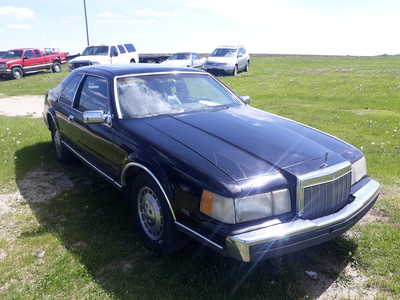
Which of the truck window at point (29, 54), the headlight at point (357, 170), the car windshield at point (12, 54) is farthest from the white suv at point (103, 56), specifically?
the headlight at point (357, 170)

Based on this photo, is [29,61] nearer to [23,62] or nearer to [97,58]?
[23,62]

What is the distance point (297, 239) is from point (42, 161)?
4922 mm

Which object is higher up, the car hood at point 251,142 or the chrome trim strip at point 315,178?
the car hood at point 251,142

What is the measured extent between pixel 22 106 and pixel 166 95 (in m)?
10.4

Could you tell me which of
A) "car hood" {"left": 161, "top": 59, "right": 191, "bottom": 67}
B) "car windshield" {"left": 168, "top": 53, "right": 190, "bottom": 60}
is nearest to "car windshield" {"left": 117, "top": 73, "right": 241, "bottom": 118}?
"car hood" {"left": 161, "top": 59, "right": 191, "bottom": 67}

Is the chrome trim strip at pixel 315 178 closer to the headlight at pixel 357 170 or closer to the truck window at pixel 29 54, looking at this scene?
the headlight at pixel 357 170

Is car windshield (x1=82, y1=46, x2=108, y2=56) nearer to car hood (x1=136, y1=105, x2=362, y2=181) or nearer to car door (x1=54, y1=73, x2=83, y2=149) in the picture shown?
car door (x1=54, y1=73, x2=83, y2=149)

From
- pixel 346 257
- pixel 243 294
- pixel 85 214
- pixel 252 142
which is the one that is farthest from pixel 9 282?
pixel 346 257

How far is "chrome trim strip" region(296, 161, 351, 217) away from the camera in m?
2.74

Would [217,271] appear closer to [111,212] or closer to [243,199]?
[243,199]

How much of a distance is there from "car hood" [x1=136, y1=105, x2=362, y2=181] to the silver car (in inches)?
692

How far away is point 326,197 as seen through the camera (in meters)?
2.89

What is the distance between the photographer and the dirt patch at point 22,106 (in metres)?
11.3

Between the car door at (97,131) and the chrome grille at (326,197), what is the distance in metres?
1.91
